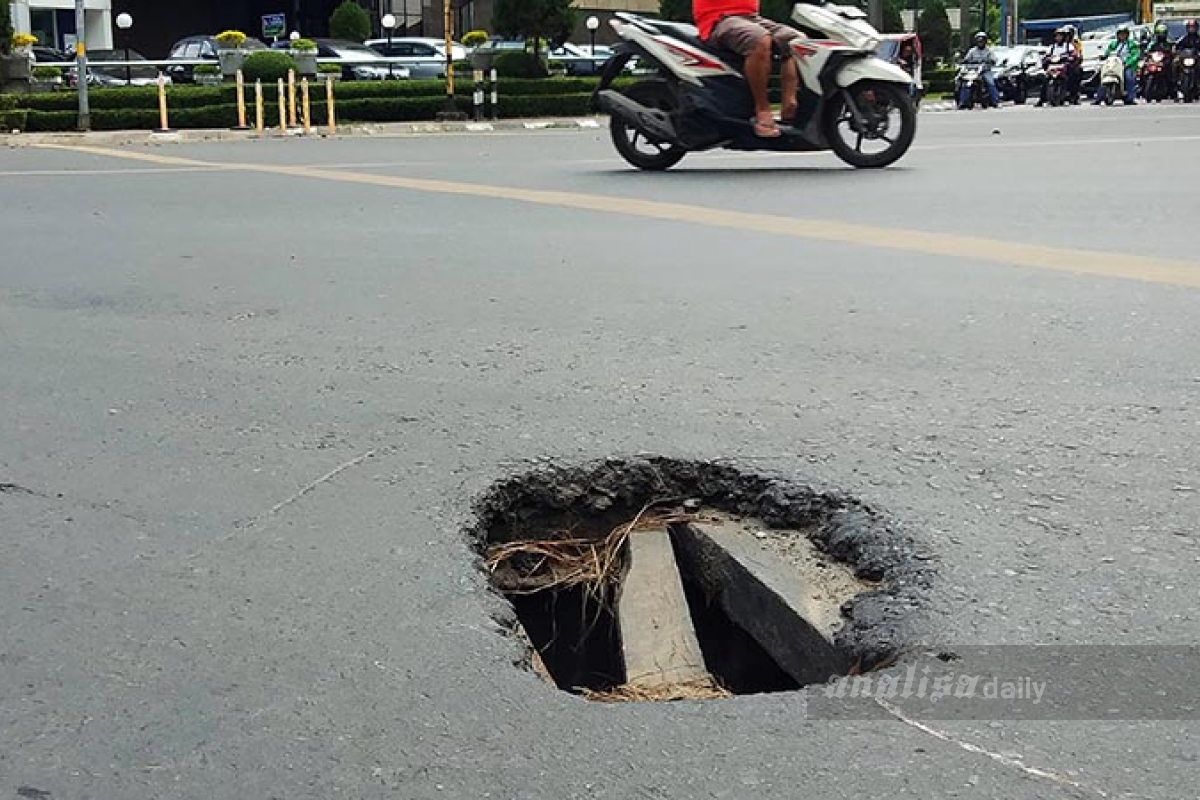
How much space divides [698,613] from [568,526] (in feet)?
1.35

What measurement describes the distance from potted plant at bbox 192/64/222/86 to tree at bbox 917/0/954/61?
26430 mm

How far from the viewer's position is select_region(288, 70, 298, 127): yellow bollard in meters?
21.7

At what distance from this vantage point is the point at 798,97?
10602 mm

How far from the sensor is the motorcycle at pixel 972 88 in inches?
1100

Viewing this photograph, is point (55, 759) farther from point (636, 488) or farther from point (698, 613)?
point (636, 488)

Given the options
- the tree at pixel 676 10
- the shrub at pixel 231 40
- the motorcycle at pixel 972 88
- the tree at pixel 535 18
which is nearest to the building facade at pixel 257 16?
the tree at pixel 676 10

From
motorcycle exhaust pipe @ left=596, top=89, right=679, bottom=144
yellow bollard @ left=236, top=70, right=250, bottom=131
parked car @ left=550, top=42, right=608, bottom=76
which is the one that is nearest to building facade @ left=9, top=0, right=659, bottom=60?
parked car @ left=550, top=42, right=608, bottom=76

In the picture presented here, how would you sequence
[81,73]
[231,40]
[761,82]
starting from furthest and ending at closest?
[231,40] → [81,73] → [761,82]

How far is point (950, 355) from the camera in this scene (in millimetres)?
4484

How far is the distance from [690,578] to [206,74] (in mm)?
26247

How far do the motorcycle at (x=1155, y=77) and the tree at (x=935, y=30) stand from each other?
18.9 meters

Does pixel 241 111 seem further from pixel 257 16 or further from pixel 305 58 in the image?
pixel 257 16

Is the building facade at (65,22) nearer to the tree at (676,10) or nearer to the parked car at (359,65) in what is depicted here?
the parked car at (359,65)

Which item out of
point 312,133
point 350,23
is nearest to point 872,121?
point 312,133
